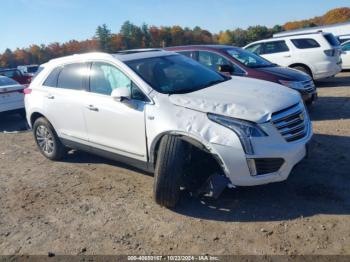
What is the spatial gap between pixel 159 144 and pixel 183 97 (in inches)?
24.4

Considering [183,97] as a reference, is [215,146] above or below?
below

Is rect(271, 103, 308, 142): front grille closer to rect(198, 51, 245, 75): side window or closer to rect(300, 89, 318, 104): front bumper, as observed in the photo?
rect(300, 89, 318, 104): front bumper

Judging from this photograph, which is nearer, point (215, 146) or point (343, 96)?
point (215, 146)

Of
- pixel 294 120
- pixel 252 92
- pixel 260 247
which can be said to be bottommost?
pixel 260 247

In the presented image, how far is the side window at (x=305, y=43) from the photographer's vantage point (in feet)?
35.9

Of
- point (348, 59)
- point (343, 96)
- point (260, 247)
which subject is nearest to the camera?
point (260, 247)

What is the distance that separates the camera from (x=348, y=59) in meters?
13.7

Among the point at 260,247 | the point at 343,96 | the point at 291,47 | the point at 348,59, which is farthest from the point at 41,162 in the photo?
the point at 348,59

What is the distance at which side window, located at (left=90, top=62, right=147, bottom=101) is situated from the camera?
14.5 feet

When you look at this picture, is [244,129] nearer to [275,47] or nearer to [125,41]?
[275,47]

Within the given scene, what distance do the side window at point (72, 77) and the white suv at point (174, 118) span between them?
16 mm

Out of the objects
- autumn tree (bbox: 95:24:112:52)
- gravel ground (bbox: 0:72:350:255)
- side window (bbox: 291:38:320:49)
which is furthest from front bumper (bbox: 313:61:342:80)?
autumn tree (bbox: 95:24:112:52)

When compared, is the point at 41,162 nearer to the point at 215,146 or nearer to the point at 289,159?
the point at 215,146

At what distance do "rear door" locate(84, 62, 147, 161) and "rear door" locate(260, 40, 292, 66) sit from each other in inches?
316
